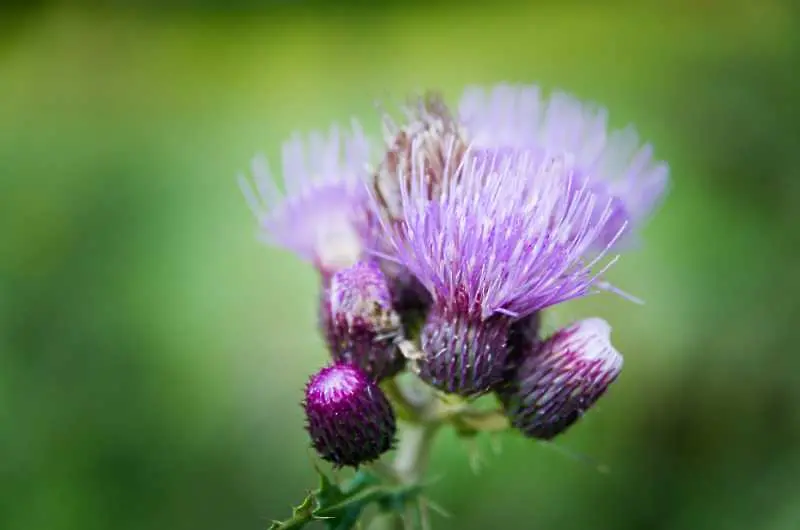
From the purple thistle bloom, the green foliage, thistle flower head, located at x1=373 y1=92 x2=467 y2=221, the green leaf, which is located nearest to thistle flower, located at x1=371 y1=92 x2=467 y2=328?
thistle flower head, located at x1=373 y1=92 x2=467 y2=221

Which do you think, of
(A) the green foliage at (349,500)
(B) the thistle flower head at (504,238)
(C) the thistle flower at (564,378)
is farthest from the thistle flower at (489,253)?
(A) the green foliage at (349,500)

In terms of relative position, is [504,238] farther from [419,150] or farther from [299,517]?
[299,517]

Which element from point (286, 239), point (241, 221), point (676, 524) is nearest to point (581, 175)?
point (286, 239)

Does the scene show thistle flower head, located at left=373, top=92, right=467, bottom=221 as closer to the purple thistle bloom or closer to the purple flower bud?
the purple thistle bloom

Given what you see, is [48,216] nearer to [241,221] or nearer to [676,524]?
[241,221]

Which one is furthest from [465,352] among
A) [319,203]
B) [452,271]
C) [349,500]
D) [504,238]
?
[319,203]

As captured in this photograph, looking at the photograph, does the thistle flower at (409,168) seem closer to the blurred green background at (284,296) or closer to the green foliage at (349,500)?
the green foliage at (349,500)

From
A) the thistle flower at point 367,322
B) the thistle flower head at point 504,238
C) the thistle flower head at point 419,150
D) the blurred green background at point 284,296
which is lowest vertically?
the blurred green background at point 284,296
